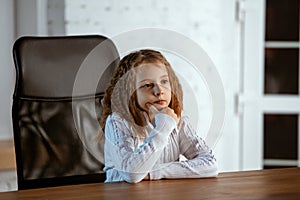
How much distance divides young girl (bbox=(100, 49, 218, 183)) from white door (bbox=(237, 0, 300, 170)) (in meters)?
1.87

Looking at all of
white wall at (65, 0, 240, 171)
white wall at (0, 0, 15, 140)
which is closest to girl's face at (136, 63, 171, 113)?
white wall at (65, 0, 240, 171)

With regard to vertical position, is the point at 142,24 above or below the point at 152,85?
above

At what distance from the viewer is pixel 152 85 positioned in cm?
155

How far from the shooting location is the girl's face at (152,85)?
1.55 metres

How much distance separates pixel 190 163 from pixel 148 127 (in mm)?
145

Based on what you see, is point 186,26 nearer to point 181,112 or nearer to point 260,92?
point 260,92

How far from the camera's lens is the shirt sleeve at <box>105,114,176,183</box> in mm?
1544

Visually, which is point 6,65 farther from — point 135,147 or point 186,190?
point 186,190

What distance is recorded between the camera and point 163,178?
1618 millimetres

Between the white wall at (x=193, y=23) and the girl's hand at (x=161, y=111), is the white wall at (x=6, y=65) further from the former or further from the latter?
the girl's hand at (x=161, y=111)

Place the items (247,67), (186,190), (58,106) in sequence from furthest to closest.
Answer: (247,67), (58,106), (186,190)

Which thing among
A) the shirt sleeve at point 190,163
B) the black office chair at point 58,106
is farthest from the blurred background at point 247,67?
the shirt sleeve at point 190,163

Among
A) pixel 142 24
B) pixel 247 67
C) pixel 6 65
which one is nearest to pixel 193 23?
pixel 142 24

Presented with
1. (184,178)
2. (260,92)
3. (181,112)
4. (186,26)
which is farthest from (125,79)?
(260,92)
